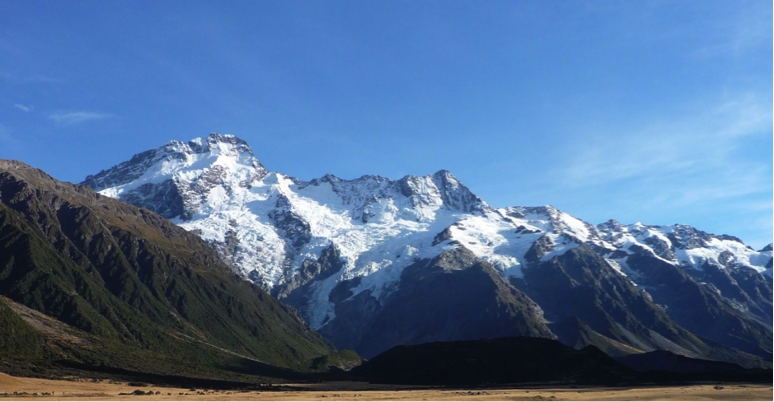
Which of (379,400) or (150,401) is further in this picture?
(379,400)

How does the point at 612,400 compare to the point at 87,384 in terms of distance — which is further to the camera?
the point at 87,384

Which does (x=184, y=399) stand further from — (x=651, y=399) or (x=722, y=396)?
(x=722, y=396)

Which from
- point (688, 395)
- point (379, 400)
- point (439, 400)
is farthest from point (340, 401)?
point (688, 395)

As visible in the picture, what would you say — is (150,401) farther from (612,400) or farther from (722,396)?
(722,396)

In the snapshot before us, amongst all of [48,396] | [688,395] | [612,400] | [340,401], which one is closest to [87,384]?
[48,396]

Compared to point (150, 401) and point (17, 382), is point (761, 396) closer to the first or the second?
point (150, 401)

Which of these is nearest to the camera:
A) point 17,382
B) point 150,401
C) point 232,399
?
point 150,401

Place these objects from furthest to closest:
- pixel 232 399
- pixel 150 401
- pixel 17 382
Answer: pixel 17 382 → pixel 232 399 → pixel 150 401

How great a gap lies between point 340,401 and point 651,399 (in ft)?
222

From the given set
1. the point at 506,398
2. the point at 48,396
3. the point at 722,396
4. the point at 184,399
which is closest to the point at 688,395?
the point at 722,396

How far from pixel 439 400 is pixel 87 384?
110980 mm

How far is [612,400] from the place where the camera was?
490 feet

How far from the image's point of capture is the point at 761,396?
484 feet

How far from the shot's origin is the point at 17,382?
7416 inches
